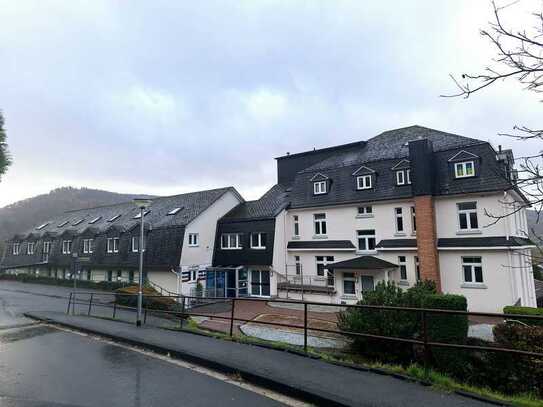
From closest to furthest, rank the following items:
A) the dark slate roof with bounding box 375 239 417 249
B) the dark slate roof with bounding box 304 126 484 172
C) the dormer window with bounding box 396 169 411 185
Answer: the dark slate roof with bounding box 375 239 417 249 < the dormer window with bounding box 396 169 411 185 < the dark slate roof with bounding box 304 126 484 172

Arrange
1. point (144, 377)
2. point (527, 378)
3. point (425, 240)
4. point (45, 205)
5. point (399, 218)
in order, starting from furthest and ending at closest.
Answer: point (45, 205)
point (399, 218)
point (425, 240)
point (527, 378)
point (144, 377)

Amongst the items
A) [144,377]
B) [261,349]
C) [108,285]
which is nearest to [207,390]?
[144,377]

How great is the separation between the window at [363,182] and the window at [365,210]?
56.3 inches

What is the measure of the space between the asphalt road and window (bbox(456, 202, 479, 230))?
18558 millimetres

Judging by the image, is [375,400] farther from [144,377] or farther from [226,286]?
[226,286]

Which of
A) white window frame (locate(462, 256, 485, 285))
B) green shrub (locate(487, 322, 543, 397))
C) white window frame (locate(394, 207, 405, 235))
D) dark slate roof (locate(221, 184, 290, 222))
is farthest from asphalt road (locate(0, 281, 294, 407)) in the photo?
dark slate roof (locate(221, 184, 290, 222))

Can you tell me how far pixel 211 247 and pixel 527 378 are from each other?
22.7 meters

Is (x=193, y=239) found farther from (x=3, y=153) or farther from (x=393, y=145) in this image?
(x=393, y=145)

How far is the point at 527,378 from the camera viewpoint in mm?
7992

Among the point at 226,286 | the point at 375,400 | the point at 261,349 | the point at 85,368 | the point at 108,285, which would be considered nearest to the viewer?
the point at 375,400

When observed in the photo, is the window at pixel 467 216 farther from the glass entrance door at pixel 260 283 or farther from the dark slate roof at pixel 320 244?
the glass entrance door at pixel 260 283

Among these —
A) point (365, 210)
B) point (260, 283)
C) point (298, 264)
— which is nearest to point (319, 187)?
point (365, 210)

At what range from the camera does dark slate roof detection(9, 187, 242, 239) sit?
2788 cm

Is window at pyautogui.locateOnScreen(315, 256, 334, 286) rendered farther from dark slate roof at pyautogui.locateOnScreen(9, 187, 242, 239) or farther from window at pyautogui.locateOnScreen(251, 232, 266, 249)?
dark slate roof at pyautogui.locateOnScreen(9, 187, 242, 239)
